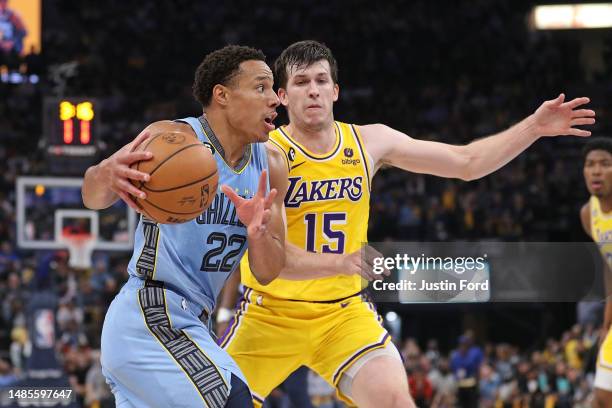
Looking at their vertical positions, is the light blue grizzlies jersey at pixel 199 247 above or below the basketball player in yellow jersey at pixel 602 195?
below

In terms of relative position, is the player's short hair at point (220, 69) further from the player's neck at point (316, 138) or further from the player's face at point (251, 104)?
the player's neck at point (316, 138)

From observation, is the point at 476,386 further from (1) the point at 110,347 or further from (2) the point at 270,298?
(1) the point at 110,347

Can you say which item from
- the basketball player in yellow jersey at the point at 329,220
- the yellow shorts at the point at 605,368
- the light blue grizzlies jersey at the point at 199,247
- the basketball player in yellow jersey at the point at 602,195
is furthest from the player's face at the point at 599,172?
the light blue grizzlies jersey at the point at 199,247

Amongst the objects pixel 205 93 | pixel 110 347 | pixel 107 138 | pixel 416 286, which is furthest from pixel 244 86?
pixel 107 138

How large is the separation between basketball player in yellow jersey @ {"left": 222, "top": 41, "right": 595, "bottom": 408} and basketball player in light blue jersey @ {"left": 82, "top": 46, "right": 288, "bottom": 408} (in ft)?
2.52

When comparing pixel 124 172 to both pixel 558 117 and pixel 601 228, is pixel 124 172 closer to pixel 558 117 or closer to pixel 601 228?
pixel 558 117

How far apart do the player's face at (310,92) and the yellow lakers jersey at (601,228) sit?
2519 millimetres

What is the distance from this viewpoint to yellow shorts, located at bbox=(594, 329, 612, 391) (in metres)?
6.07

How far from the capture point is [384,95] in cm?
2195

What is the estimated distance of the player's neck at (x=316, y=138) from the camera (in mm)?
5480

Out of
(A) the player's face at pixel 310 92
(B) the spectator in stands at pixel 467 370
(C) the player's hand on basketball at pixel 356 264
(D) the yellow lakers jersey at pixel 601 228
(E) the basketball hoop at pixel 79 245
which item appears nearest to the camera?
(C) the player's hand on basketball at pixel 356 264

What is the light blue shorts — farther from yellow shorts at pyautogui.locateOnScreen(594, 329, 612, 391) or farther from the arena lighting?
the arena lighting

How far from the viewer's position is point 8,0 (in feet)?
74.8

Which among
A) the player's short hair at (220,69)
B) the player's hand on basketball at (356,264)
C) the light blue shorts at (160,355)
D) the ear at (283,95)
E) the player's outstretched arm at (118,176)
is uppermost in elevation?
the ear at (283,95)
